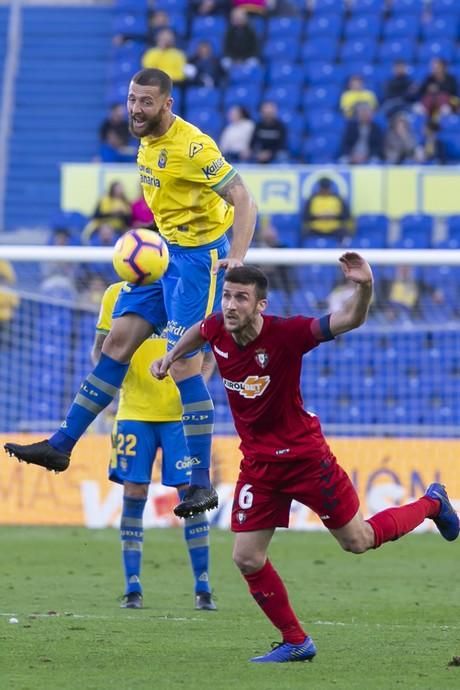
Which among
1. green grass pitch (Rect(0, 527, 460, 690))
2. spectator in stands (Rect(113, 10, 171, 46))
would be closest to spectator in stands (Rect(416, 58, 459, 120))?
spectator in stands (Rect(113, 10, 171, 46))

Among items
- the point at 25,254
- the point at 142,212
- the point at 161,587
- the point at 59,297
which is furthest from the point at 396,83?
the point at 161,587

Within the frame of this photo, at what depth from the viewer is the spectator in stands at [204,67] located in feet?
74.1

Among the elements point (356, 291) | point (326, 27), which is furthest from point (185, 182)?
point (326, 27)

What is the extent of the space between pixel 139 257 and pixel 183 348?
2.42ft

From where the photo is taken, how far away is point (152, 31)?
23781 mm

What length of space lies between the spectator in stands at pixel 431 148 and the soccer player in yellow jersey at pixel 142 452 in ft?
36.3

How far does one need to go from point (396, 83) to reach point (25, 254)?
34.3 feet

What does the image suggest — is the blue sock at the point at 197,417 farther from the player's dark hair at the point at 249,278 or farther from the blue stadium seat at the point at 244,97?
the blue stadium seat at the point at 244,97

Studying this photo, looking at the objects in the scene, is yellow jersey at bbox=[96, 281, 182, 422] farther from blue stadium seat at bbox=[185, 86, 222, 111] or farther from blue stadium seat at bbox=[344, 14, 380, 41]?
blue stadium seat at bbox=[344, 14, 380, 41]

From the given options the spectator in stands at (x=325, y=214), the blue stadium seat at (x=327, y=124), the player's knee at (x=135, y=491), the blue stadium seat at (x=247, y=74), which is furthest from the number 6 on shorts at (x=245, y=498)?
the blue stadium seat at (x=247, y=74)

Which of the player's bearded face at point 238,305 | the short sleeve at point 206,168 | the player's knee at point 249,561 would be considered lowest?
the player's knee at point 249,561

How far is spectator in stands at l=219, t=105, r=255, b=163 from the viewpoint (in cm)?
2100

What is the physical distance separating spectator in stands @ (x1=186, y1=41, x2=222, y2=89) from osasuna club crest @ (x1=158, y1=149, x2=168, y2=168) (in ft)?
45.2

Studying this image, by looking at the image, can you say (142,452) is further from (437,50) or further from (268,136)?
(437,50)
